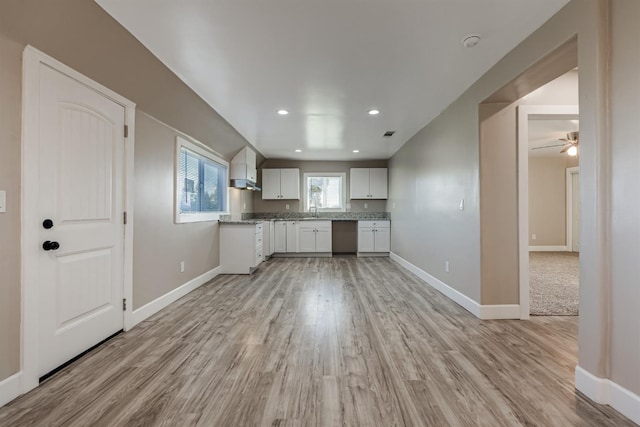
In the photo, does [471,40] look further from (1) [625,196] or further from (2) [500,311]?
(2) [500,311]

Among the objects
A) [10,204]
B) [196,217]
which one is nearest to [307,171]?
[196,217]

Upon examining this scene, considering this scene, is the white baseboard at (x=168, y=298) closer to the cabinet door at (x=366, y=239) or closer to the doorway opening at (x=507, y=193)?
the doorway opening at (x=507, y=193)

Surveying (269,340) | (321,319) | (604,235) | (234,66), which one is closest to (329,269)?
(321,319)

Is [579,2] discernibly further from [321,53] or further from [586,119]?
[321,53]

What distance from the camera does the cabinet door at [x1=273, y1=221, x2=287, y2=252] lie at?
659 centimetres

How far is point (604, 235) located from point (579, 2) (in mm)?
1329

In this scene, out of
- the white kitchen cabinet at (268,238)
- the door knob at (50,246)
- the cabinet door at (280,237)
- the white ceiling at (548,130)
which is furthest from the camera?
the cabinet door at (280,237)

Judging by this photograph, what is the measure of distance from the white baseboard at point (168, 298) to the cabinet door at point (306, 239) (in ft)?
8.35

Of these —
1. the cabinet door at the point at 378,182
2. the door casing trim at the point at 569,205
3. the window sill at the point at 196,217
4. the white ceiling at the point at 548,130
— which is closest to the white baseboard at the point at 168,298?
the window sill at the point at 196,217

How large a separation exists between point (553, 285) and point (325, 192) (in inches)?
189

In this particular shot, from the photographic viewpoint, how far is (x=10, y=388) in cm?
152

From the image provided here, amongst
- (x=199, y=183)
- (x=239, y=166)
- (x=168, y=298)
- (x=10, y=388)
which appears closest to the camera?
(x=10, y=388)

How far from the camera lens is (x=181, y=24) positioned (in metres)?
2.01

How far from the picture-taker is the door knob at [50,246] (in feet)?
5.62
